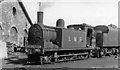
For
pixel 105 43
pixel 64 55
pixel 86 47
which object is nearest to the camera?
pixel 64 55

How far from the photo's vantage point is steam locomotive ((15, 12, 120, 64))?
14078 mm

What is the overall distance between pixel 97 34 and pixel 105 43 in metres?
1.33

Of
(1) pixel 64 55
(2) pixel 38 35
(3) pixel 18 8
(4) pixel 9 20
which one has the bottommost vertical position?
(1) pixel 64 55

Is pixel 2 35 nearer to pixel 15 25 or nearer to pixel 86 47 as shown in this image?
pixel 15 25

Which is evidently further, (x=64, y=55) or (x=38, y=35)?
(x=64, y=55)

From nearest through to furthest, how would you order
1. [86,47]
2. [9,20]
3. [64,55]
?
[64,55], [86,47], [9,20]

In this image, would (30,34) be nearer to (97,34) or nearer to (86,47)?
(86,47)

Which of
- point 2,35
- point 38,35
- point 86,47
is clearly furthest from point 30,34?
point 2,35

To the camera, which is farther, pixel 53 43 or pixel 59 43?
pixel 53 43

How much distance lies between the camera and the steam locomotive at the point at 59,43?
14.1 m

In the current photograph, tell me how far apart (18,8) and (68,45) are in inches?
491

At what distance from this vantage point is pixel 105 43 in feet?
73.0

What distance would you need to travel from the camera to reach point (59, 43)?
15305mm

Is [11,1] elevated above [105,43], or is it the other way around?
[11,1]
